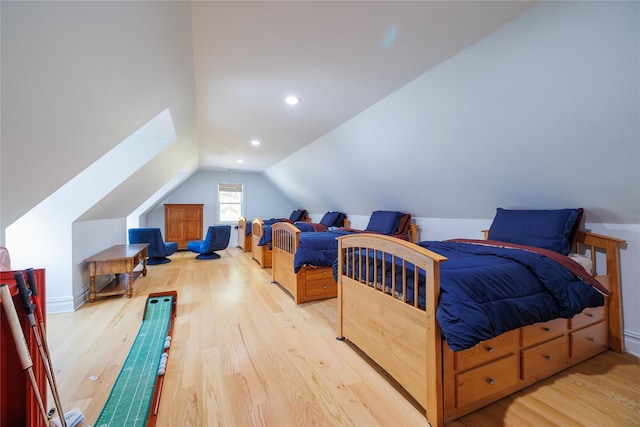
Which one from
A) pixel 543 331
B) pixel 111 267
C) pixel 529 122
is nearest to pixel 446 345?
pixel 543 331

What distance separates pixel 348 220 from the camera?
581 cm

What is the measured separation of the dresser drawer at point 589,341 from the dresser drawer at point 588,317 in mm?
36

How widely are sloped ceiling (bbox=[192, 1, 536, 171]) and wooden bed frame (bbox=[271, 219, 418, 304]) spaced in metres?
1.52

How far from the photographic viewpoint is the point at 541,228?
2303 mm

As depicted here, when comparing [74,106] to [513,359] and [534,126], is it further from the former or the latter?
[534,126]

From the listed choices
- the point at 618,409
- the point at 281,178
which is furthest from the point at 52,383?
the point at 281,178

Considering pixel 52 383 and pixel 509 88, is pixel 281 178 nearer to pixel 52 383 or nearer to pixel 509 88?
pixel 509 88

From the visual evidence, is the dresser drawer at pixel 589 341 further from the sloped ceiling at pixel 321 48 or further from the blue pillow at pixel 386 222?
the blue pillow at pixel 386 222

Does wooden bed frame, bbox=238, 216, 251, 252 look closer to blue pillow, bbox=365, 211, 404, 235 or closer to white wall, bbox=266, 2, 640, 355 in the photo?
blue pillow, bbox=365, 211, 404, 235

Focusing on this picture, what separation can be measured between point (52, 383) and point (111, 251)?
3.12 meters

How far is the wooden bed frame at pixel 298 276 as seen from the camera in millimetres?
3108

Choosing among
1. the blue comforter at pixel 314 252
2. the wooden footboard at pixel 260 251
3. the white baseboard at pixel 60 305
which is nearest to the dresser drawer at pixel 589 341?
the blue comforter at pixel 314 252

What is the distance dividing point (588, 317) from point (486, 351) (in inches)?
44.4

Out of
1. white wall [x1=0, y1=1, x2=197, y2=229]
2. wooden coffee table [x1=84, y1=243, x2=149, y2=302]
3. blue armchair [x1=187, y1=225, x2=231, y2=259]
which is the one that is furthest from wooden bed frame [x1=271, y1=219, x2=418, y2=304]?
blue armchair [x1=187, y1=225, x2=231, y2=259]
